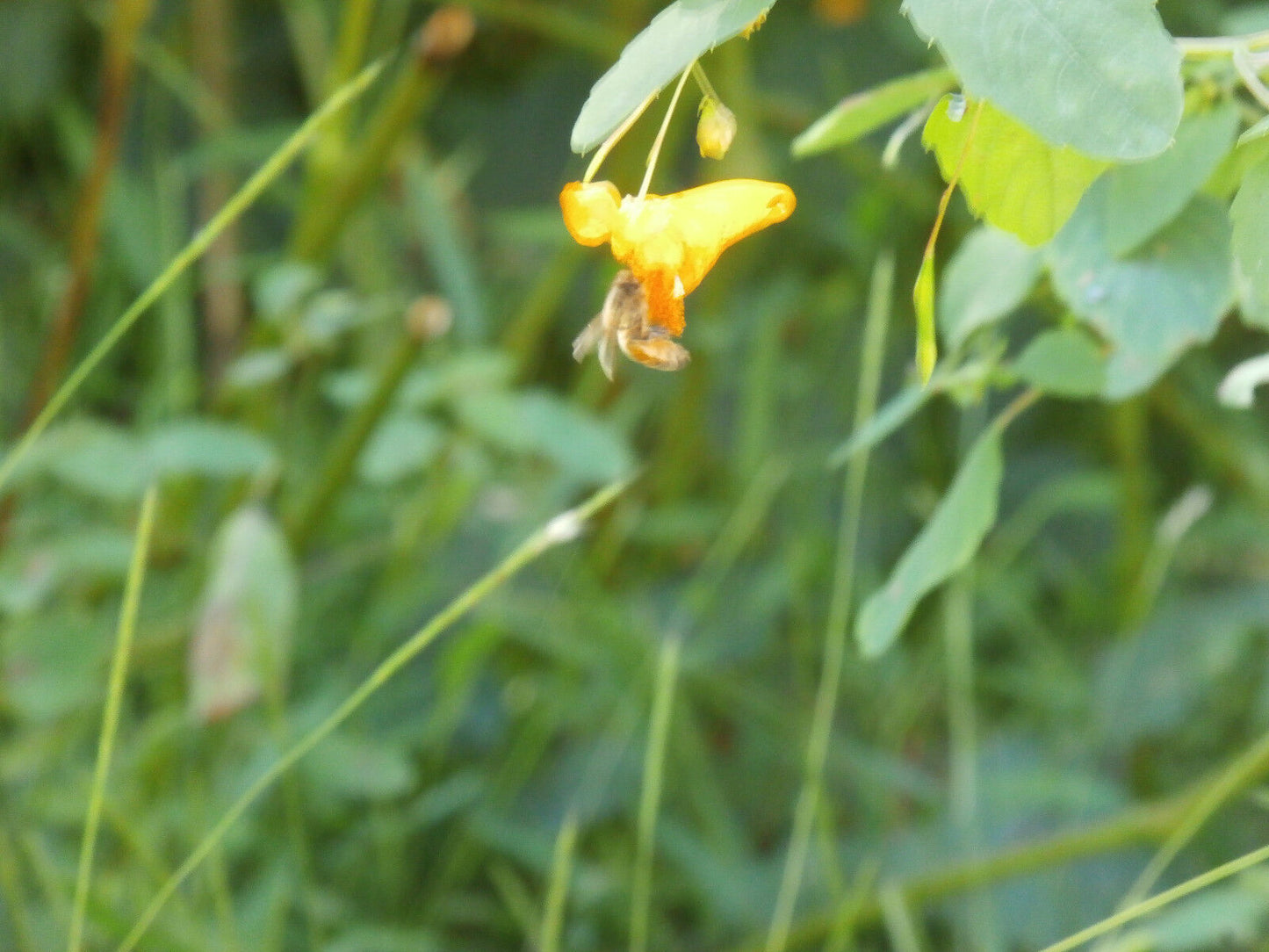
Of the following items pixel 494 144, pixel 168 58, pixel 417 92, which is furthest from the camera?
pixel 494 144

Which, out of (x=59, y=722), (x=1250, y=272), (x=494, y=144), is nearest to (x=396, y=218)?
(x=494, y=144)

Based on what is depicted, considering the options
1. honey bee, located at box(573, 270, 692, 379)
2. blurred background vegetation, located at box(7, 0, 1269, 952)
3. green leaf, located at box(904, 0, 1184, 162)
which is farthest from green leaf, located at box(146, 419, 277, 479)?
green leaf, located at box(904, 0, 1184, 162)

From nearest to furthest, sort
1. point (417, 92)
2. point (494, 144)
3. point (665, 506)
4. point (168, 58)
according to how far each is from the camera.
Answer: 1. point (417, 92)
2. point (665, 506)
3. point (168, 58)
4. point (494, 144)

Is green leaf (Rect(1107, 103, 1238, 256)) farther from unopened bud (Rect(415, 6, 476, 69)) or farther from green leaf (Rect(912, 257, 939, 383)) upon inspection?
unopened bud (Rect(415, 6, 476, 69))

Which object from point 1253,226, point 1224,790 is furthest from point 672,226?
point 1224,790

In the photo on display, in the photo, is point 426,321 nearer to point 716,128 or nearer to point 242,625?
point 242,625

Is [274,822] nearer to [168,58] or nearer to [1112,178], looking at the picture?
[1112,178]

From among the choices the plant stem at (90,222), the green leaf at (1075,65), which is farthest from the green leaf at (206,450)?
the green leaf at (1075,65)
